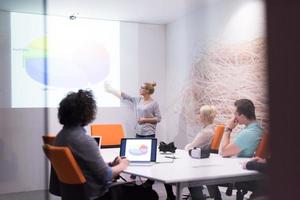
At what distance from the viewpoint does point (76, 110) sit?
2410 millimetres

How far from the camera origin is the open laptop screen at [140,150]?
2.88 m

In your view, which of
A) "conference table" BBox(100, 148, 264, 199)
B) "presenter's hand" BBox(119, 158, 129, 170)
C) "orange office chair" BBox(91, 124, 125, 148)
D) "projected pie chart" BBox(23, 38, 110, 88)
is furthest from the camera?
"projected pie chart" BBox(23, 38, 110, 88)

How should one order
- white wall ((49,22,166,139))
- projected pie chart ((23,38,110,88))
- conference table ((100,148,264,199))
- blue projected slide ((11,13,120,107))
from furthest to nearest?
white wall ((49,22,166,139)) → projected pie chart ((23,38,110,88)) → blue projected slide ((11,13,120,107)) → conference table ((100,148,264,199))

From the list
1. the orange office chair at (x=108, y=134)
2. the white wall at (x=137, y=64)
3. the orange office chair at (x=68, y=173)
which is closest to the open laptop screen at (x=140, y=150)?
the orange office chair at (x=68, y=173)

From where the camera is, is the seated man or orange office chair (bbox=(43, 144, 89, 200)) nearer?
orange office chair (bbox=(43, 144, 89, 200))

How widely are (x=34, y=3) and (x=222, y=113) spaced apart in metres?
2.57

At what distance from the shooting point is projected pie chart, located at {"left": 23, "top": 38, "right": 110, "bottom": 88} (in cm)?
495

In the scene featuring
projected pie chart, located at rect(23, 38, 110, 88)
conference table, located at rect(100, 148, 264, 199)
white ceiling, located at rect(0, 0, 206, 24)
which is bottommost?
conference table, located at rect(100, 148, 264, 199)

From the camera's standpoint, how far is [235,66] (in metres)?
4.47

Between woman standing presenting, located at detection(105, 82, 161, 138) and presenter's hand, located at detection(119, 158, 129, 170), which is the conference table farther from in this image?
woman standing presenting, located at detection(105, 82, 161, 138)

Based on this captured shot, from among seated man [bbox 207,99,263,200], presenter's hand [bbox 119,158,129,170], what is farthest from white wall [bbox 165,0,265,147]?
presenter's hand [bbox 119,158,129,170]

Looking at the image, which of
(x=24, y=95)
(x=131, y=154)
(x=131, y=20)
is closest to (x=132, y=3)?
(x=131, y=20)

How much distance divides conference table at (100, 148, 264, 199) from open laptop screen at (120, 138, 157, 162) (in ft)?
0.30

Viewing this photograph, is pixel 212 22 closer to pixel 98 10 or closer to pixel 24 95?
pixel 98 10
